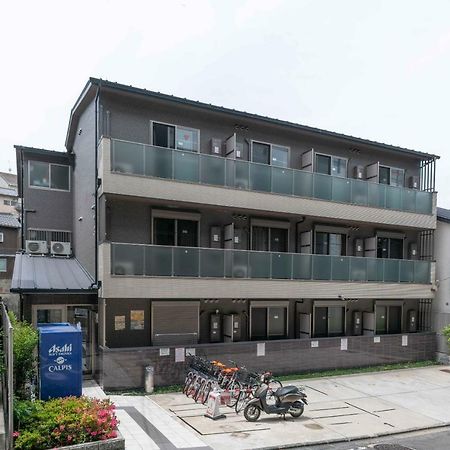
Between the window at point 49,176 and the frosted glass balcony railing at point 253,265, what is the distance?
21.2 ft

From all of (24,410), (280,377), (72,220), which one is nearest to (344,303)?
(280,377)

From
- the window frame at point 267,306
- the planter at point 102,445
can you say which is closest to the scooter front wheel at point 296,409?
the planter at point 102,445

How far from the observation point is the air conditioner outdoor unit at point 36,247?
1565 centimetres

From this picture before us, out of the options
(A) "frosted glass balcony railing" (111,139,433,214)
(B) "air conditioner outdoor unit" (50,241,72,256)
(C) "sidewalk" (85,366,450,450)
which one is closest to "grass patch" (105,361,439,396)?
(C) "sidewalk" (85,366,450,450)

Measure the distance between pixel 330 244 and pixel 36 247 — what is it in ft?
39.1

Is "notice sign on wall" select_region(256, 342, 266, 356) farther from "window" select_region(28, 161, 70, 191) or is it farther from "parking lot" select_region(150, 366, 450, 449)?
"window" select_region(28, 161, 70, 191)

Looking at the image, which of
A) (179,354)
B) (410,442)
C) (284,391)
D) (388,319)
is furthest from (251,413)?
(388,319)

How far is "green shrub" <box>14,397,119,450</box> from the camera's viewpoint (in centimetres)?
652

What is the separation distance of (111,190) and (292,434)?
8.17 meters

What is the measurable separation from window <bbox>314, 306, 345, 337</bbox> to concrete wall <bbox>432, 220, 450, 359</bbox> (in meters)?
4.43

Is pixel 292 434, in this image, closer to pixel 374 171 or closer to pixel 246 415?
pixel 246 415

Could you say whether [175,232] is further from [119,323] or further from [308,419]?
[308,419]

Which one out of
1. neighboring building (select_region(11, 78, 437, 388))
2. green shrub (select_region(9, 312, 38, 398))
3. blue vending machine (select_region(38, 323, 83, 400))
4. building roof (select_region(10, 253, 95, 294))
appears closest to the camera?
green shrub (select_region(9, 312, 38, 398))

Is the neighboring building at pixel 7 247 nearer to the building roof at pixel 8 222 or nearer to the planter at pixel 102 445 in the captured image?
the building roof at pixel 8 222
